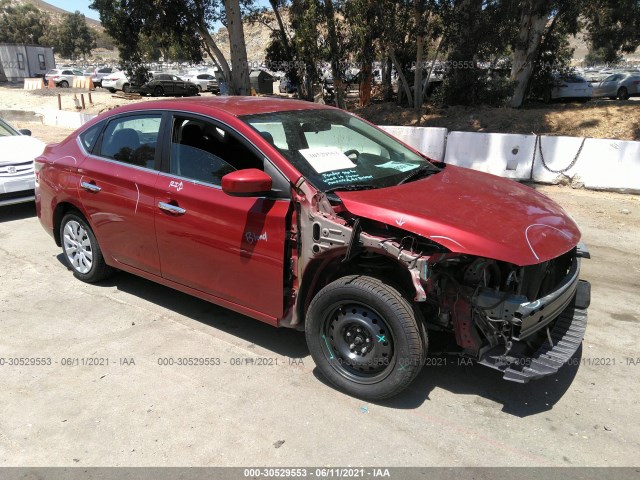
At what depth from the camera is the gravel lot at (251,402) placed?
9.53ft

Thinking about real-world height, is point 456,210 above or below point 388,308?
above

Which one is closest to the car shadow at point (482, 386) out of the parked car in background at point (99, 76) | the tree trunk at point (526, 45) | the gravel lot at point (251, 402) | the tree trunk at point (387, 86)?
the gravel lot at point (251, 402)

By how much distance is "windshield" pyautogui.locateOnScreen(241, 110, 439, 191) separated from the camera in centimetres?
361

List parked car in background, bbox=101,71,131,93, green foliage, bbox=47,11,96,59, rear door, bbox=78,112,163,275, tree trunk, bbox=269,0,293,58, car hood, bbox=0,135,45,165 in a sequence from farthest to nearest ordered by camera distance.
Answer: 1. green foliage, bbox=47,11,96,59
2. parked car in background, bbox=101,71,131,93
3. tree trunk, bbox=269,0,293,58
4. car hood, bbox=0,135,45,165
5. rear door, bbox=78,112,163,275

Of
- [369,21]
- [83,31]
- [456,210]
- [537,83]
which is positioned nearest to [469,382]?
[456,210]

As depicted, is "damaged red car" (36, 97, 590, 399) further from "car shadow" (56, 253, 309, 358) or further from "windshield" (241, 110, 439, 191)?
"car shadow" (56, 253, 309, 358)

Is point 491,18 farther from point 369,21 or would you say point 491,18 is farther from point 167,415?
point 167,415

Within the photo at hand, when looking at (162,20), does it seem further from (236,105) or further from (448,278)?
(448,278)

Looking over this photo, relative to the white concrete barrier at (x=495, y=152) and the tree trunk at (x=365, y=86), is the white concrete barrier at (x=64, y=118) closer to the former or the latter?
the tree trunk at (x=365, y=86)

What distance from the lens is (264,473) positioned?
2.76 meters

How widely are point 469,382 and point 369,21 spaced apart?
539 inches

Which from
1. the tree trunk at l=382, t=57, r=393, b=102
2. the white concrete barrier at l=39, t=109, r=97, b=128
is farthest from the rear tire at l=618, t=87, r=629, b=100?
the white concrete barrier at l=39, t=109, r=97, b=128

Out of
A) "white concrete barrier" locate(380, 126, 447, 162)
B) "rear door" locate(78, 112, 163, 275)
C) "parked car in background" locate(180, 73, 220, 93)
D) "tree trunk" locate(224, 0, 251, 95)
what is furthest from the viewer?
"parked car in background" locate(180, 73, 220, 93)

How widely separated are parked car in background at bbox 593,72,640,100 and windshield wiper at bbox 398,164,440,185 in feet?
93.0
